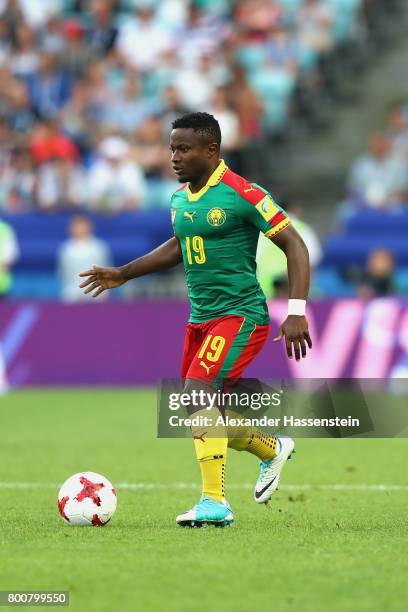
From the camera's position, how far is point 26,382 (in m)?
16.3

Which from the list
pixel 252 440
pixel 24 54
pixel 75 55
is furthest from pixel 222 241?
pixel 24 54

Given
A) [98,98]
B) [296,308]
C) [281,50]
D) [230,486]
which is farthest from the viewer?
[281,50]

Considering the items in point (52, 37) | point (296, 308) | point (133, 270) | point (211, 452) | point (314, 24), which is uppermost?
point (52, 37)

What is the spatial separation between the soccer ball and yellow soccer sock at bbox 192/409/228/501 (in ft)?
1.63

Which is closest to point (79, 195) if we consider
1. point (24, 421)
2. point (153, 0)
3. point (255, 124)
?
point (255, 124)

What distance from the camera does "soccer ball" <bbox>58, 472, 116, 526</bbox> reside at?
A: 272 inches

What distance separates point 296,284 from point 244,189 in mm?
601

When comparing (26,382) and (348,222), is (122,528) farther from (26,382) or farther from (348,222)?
(348,222)

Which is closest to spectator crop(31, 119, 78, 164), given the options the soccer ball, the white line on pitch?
the white line on pitch

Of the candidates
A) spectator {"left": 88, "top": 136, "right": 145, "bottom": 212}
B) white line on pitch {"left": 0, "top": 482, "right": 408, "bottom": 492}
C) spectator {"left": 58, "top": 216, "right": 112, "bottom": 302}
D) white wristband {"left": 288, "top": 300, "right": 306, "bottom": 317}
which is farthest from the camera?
spectator {"left": 88, "top": 136, "right": 145, "bottom": 212}

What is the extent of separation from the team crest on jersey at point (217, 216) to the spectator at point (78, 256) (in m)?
9.92

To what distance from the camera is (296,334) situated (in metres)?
6.59

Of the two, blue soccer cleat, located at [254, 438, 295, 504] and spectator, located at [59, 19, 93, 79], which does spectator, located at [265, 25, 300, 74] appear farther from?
blue soccer cleat, located at [254, 438, 295, 504]

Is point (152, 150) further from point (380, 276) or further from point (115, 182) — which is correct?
point (380, 276)
